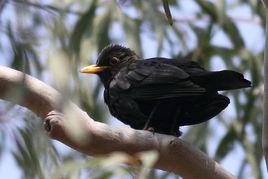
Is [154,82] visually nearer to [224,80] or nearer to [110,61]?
[224,80]

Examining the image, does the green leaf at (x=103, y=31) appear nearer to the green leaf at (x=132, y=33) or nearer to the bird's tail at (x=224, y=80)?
the green leaf at (x=132, y=33)

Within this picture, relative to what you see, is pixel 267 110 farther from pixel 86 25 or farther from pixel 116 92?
pixel 86 25

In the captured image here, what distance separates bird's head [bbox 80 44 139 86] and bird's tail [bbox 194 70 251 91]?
816mm

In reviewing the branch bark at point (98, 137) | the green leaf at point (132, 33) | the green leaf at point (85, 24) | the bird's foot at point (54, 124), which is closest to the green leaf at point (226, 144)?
the green leaf at point (132, 33)

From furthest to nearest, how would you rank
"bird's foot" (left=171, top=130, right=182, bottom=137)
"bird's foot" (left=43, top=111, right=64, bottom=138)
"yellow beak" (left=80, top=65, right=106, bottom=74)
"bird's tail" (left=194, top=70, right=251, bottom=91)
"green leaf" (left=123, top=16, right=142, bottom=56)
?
1. "green leaf" (left=123, top=16, right=142, bottom=56)
2. "yellow beak" (left=80, top=65, right=106, bottom=74)
3. "bird's foot" (left=171, top=130, right=182, bottom=137)
4. "bird's tail" (left=194, top=70, right=251, bottom=91)
5. "bird's foot" (left=43, top=111, right=64, bottom=138)

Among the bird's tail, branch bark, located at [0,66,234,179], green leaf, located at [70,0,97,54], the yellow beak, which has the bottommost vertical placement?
the yellow beak

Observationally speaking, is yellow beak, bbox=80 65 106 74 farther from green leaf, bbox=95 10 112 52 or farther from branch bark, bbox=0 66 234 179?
branch bark, bbox=0 66 234 179

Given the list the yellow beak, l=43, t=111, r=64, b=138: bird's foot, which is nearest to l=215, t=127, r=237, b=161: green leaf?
the yellow beak

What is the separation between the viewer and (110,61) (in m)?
4.46

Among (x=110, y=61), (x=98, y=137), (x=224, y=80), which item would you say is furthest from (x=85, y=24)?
(x=98, y=137)

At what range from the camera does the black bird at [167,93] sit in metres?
3.64

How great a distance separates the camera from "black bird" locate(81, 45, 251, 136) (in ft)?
11.9

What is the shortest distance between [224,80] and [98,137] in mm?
1141

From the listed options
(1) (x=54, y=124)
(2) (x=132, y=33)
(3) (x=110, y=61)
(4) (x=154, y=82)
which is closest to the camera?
(1) (x=54, y=124)
